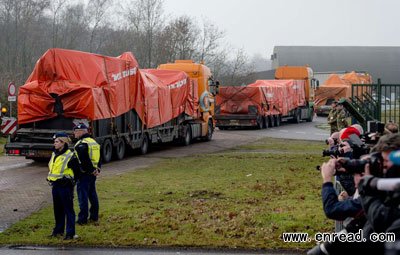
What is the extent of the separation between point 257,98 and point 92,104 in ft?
69.3

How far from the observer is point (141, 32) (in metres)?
60.0

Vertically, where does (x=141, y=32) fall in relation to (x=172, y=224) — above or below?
above

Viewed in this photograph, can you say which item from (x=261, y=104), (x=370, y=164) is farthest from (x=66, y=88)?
(x=261, y=104)

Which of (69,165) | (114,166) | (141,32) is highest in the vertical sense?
(141,32)

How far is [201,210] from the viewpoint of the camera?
1241 centimetres

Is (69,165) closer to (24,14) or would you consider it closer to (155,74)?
(155,74)

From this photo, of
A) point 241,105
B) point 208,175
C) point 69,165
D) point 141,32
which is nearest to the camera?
point 69,165

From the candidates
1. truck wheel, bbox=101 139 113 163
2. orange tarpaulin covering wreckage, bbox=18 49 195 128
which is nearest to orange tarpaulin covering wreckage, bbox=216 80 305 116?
orange tarpaulin covering wreckage, bbox=18 49 195 128

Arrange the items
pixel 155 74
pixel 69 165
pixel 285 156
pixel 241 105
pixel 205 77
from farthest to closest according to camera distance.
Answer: pixel 241 105, pixel 205 77, pixel 155 74, pixel 285 156, pixel 69 165

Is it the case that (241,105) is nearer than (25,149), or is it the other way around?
(25,149)

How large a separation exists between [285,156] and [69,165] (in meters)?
13.3

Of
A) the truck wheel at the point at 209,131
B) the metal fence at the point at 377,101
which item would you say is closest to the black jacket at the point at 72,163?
the metal fence at the point at 377,101

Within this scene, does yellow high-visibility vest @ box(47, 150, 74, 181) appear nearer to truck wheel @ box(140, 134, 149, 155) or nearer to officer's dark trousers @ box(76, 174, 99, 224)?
officer's dark trousers @ box(76, 174, 99, 224)

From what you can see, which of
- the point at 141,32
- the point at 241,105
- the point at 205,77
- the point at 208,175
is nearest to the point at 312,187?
the point at 208,175
